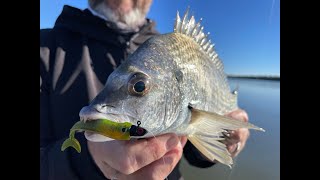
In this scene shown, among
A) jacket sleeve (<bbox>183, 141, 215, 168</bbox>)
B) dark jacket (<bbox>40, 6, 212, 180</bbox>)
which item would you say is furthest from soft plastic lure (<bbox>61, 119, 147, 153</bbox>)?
jacket sleeve (<bbox>183, 141, 215, 168</bbox>)

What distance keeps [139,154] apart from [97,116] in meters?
0.19

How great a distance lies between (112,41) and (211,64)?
0.51 metres

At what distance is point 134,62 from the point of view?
73 cm

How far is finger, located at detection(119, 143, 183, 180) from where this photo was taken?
2.64 ft

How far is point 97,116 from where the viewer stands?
601 millimetres

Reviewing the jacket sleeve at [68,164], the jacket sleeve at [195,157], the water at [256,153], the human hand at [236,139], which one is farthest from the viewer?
the water at [256,153]

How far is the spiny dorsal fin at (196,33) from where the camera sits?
0.95m

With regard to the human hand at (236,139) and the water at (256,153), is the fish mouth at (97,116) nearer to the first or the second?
the human hand at (236,139)

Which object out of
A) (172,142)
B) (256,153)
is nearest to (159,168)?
(172,142)

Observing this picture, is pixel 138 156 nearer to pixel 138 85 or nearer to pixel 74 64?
pixel 138 85

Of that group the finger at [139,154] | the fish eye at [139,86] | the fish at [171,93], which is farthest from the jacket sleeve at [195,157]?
the fish eye at [139,86]

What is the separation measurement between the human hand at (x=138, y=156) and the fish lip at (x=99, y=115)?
122mm
